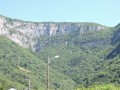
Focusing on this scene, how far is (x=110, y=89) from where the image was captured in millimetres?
91375

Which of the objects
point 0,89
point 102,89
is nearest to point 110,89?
point 102,89

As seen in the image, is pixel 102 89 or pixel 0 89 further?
pixel 0 89

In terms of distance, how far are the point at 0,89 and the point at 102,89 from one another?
29729mm

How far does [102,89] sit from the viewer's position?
9256 cm

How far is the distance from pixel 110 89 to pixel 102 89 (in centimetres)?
202

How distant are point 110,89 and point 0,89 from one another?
31.7 meters

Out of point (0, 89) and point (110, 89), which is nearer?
point (110, 89)

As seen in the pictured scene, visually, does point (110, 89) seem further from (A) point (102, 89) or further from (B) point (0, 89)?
(B) point (0, 89)

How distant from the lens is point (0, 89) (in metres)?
109
